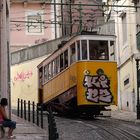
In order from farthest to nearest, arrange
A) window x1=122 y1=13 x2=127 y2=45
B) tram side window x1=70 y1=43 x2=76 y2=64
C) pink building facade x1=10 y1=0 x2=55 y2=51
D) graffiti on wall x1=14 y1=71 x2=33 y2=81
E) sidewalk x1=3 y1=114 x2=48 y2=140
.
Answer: pink building facade x1=10 y1=0 x2=55 y2=51 → graffiti on wall x1=14 y1=71 x2=33 y2=81 → window x1=122 y1=13 x2=127 y2=45 → tram side window x1=70 y1=43 x2=76 y2=64 → sidewalk x1=3 y1=114 x2=48 y2=140

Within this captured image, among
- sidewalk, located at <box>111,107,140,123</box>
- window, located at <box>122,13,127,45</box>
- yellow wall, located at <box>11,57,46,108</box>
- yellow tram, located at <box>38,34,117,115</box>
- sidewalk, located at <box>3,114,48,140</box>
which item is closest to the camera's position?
sidewalk, located at <box>3,114,48,140</box>

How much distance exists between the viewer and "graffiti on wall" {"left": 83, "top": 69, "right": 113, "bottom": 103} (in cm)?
2544

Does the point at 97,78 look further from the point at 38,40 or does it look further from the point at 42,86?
the point at 38,40

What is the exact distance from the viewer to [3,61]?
63.0ft

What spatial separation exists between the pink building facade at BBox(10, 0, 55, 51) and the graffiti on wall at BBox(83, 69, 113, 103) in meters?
24.9

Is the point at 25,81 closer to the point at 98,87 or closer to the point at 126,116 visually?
the point at 126,116

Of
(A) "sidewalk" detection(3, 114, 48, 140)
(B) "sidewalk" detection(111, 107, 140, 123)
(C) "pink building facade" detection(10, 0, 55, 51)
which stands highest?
(C) "pink building facade" detection(10, 0, 55, 51)

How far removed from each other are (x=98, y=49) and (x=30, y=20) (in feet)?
82.0

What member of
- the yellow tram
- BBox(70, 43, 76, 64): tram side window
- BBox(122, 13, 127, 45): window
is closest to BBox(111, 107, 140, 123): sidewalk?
the yellow tram

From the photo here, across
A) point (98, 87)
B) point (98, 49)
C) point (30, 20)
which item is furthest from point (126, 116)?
point (30, 20)

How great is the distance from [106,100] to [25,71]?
1980 centimetres

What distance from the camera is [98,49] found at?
2597cm

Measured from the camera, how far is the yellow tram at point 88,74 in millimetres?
25406

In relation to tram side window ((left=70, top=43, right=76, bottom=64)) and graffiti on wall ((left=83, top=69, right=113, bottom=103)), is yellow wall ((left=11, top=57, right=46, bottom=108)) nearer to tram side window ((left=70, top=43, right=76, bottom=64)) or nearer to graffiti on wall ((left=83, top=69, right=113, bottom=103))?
tram side window ((left=70, top=43, right=76, bottom=64))
